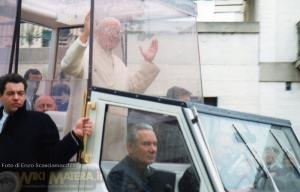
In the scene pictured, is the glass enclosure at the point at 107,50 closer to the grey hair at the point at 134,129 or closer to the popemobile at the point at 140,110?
the popemobile at the point at 140,110

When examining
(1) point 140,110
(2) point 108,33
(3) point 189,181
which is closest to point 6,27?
(2) point 108,33

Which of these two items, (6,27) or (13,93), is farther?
(6,27)

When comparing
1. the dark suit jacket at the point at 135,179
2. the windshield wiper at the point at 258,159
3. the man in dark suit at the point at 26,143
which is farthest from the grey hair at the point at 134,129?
the windshield wiper at the point at 258,159

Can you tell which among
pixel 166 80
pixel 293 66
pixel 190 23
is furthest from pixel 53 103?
pixel 293 66

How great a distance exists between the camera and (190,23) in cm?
484

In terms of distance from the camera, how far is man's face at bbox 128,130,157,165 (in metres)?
3.23

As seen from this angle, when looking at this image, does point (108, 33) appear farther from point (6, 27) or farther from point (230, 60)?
point (230, 60)

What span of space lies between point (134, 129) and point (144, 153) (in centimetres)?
15

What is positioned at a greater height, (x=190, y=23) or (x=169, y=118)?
(x=190, y=23)

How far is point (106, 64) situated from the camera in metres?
3.68

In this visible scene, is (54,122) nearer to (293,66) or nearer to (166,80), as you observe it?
(166,80)

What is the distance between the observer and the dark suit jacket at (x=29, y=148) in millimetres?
3318

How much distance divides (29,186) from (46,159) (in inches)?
7.3

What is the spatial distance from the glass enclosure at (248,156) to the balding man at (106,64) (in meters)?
0.68
